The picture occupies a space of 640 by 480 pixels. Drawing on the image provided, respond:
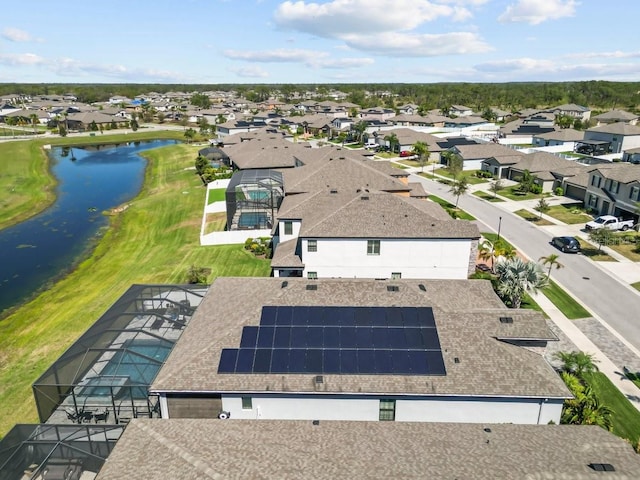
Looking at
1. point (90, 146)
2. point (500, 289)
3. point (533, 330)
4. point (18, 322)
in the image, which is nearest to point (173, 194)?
point (18, 322)

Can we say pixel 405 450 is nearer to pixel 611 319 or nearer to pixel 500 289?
pixel 500 289

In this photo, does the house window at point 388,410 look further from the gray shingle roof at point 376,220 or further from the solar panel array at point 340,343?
the gray shingle roof at point 376,220

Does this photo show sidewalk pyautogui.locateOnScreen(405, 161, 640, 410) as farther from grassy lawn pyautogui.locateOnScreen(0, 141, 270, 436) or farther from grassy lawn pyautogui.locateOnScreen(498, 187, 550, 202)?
grassy lawn pyautogui.locateOnScreen(0, 141, 270, 436)

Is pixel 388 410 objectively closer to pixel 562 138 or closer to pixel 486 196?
pixel 486 196

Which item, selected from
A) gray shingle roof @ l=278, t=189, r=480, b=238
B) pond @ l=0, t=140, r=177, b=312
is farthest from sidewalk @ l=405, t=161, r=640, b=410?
pond @ l=0, t=140, r=177, b=312

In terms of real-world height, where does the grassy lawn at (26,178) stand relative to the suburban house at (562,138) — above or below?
below

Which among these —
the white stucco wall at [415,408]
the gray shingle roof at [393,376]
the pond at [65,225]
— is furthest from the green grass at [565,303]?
the pond at [65,225]
